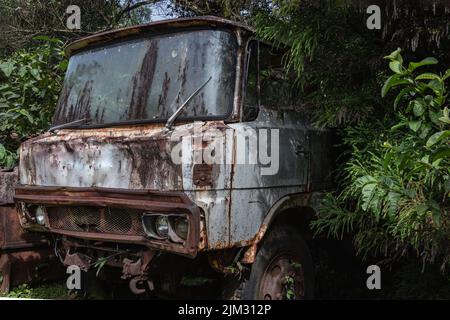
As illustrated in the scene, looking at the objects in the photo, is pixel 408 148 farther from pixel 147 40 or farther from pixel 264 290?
pixel 147 40

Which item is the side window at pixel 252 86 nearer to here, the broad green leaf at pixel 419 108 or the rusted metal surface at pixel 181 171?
the rusted metal surface at pixel 181 171

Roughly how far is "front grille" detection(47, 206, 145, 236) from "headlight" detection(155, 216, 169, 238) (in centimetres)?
10

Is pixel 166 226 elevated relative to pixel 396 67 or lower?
lower

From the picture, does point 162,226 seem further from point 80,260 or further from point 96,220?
point 80,260

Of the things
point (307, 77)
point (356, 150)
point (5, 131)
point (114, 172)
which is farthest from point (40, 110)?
point (356, 150)

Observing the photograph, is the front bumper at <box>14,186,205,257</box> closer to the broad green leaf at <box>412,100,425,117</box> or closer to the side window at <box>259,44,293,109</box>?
the side window at <box>259,44,293,109</box>

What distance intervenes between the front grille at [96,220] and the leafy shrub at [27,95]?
203 centimetres

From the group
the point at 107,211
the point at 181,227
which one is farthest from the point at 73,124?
the point at 181,227

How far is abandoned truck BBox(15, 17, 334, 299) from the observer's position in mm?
2832

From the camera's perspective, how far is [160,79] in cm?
333

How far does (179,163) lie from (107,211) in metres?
0.60

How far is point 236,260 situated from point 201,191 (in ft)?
1.93

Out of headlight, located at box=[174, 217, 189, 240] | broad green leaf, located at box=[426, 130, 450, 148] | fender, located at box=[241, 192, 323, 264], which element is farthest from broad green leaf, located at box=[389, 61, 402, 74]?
headlight, located at box=[174, 217, 189, 240]

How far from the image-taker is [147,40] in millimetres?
3537
